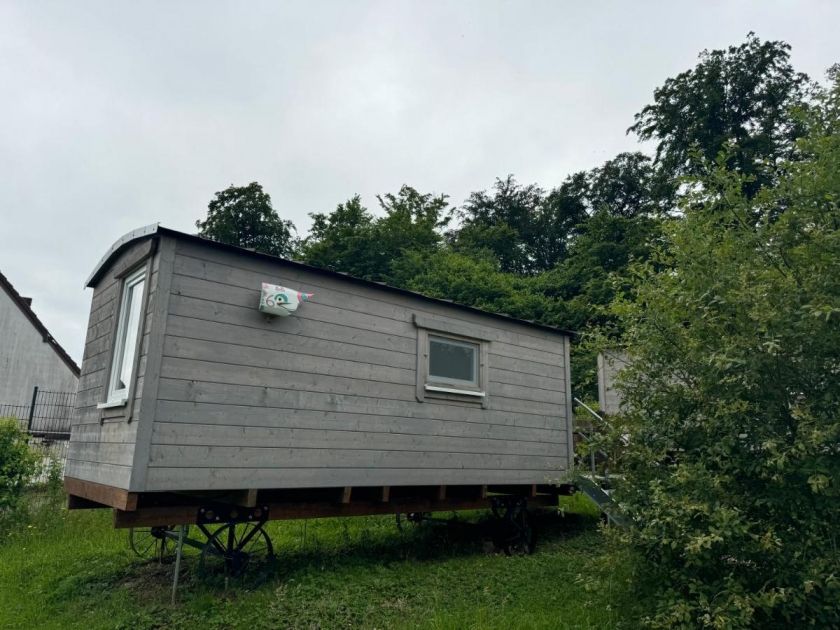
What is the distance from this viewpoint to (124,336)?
522 cm

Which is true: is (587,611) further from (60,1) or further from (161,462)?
(60,1)

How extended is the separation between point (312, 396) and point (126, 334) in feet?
5.89

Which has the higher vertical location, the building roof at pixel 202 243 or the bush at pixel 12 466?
the building roof at pixel 202 243

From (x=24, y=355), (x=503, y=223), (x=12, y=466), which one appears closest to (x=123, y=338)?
(x=12, y=466)

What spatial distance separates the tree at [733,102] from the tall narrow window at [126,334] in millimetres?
18435

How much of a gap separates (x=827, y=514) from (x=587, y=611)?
207 cm

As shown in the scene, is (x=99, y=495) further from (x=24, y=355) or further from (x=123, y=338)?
(x=24, y=355)

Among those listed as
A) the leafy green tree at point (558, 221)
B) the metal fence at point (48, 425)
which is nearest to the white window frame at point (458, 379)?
the metal fence at point (48, 425)

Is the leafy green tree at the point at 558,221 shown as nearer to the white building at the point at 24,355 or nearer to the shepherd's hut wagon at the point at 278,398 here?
the white building at the point at 24,355

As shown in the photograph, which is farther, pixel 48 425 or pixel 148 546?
pixel 48 425

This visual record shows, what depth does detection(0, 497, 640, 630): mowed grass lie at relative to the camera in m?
4.44

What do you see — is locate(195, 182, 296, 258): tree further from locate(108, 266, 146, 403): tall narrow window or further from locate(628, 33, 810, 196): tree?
locate(108, 266, 146, 403): tall narrow window

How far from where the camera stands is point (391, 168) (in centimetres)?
2544

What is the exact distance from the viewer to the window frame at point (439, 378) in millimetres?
6109
